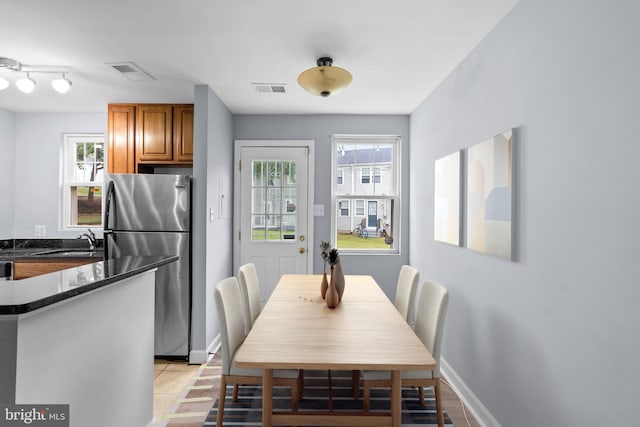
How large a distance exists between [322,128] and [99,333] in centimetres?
337

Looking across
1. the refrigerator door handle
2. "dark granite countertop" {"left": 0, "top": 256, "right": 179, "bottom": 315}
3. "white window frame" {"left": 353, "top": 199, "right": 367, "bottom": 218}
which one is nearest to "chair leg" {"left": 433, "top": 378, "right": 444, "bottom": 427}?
"dark granite countertop" {"left": 0, "top": 256, "right": 179, "bottom": 315}

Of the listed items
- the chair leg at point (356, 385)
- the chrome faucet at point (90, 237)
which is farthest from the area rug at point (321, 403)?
the chrome faucet at point (90, 237)

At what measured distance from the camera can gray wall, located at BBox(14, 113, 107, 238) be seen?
4.45 metres

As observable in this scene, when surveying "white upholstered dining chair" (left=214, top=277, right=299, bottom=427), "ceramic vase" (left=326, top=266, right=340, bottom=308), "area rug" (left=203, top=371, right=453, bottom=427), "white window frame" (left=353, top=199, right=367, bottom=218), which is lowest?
"area rug" (left=203, top=371, right=453, bottom=427)

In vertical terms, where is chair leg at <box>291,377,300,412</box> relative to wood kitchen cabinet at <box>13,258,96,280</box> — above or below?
below

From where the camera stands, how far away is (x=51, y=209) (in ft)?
14.6

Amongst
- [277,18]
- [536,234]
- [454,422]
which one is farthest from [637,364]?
[277,18]

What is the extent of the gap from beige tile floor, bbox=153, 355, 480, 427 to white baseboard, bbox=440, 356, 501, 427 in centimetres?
4

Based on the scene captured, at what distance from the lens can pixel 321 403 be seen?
261cm

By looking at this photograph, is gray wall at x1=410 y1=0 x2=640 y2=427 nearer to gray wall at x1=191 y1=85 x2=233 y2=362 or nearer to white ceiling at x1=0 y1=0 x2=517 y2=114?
white ceiling at x1=0 y1=0 x2=517 y2=114

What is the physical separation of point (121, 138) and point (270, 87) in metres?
1.78

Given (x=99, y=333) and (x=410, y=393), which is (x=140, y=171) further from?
(x=410, y=393)

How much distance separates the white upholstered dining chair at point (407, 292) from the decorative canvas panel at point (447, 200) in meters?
0.41

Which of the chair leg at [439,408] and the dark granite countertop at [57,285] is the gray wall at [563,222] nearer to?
the chair leg at [439,408]
